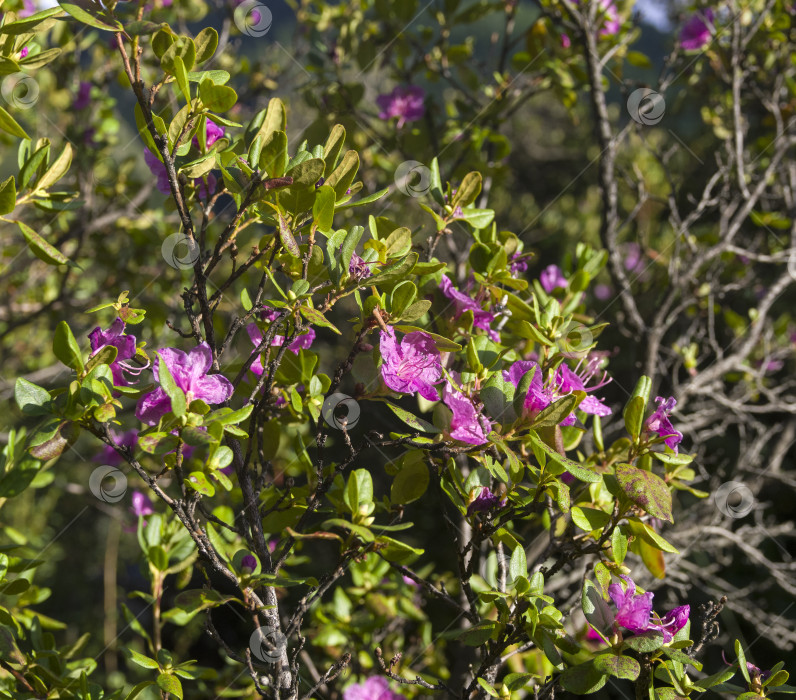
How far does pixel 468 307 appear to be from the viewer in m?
1.14

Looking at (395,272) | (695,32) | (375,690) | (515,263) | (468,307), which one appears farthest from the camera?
(695,32)

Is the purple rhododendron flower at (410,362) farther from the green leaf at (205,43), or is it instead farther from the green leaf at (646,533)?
the green leaf at (205,43)

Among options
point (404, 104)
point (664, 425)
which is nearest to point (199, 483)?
point (664, 425)

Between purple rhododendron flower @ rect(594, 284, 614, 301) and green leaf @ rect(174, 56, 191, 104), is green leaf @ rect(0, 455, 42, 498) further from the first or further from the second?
purple rhododendron flower @ rect(594, 284, 614, 301)

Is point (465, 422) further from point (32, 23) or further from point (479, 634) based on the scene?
point (32, 23)

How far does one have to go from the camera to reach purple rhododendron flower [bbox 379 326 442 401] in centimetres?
95

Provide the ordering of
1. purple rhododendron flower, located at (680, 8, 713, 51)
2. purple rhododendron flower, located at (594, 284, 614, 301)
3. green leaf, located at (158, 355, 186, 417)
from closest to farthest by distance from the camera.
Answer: green leaf, located at (158, 355, 186, 417) < purple rhododendron flower, located at (680, 8, 713, 51) < purple rhododendron flower, located at (594, 284, 614, 301)

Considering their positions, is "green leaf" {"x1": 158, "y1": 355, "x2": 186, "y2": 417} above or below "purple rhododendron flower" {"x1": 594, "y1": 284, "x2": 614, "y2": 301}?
above

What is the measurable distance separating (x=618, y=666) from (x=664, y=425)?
0.35m

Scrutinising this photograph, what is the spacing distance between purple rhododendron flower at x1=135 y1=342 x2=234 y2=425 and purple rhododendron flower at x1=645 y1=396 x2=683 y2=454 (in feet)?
2.02

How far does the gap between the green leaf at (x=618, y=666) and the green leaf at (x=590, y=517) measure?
0.18m

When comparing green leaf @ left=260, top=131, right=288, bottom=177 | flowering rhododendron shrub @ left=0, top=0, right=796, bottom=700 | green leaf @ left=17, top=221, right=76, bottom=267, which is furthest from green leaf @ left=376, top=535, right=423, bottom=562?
green leaf @ left=17, top=221, right=76, bottom=267

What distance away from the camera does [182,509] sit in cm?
89

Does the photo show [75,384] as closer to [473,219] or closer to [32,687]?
[32,687]
